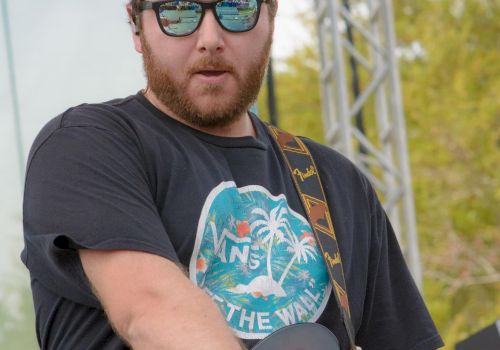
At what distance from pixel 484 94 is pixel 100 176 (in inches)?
598

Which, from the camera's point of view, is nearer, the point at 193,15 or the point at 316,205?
the point at 193,15

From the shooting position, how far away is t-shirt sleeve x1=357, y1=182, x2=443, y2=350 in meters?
2.54

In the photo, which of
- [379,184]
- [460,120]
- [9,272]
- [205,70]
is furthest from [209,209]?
[460,120]

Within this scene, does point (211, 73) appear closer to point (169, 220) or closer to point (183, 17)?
point (183, 17)

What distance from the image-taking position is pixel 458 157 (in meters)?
16.7

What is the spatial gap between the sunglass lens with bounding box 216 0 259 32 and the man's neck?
0.60 ft

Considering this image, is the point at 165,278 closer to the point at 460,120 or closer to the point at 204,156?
the point at 204,156

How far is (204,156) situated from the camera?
2.23 m

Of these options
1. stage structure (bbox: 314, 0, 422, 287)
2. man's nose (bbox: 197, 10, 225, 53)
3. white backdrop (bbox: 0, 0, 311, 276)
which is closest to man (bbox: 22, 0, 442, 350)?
man's nose (bbox: 197, 10, 225, 53)

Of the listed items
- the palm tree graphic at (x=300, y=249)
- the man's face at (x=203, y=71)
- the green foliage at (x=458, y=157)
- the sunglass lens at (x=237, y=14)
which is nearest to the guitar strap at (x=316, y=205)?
the palm tree graphic at (x=300, y=249)

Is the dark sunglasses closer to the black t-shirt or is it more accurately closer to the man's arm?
the black t-shirt

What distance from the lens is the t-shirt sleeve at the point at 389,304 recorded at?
2543 mm

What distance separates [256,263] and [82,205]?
1.20 ft

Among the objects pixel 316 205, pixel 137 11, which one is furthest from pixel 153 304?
pixel 137 11
